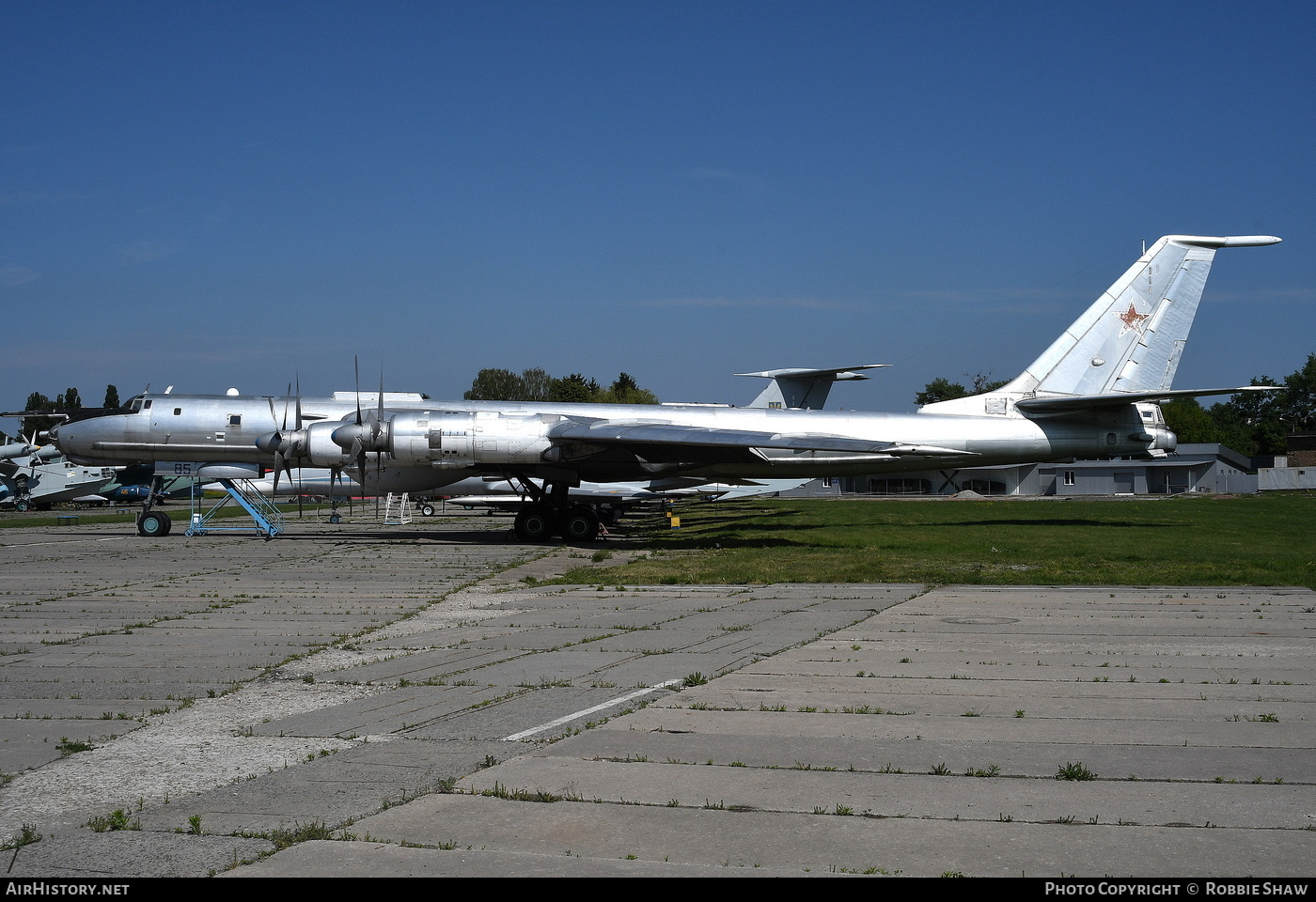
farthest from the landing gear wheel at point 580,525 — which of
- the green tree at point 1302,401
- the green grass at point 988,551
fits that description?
the green tree at point 1302,401

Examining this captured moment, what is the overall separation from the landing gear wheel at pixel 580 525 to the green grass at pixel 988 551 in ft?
5.21

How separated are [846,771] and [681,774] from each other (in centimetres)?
93

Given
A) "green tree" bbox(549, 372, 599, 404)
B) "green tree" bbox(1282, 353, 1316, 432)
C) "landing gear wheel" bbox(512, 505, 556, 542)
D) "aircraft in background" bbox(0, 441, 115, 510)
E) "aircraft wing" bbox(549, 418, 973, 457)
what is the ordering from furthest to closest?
"green tree" bbox(1282, 353, 1316, 432)
"green tree" bbox(549, 372, 599, 404)
"aircraft in background" bbox(0, 441, 115, 510)
"landing gear wheel" bbox(512, 505, 556, 542)
"aircraft wing" bbox(549, 418, 973, 457)

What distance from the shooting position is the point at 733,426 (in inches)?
1016

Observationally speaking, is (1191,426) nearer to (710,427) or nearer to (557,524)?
(710,427)

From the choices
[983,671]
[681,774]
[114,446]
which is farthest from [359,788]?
[114,446]

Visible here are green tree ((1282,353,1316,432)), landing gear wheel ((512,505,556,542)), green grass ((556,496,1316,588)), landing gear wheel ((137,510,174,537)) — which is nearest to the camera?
green grass ((556,496,1316,588))

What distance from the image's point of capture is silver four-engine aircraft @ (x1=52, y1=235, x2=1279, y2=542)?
943 inches

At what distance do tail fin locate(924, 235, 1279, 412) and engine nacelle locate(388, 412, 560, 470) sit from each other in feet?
43.6

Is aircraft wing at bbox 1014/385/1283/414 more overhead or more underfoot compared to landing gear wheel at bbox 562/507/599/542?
more overhead

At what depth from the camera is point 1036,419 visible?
26844 millimetres

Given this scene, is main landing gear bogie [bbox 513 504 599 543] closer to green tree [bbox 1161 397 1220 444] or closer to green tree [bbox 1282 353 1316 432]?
green tree [bbox 1161 397 1220 444]

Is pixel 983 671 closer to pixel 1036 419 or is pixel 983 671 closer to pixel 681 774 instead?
pixel 681 774

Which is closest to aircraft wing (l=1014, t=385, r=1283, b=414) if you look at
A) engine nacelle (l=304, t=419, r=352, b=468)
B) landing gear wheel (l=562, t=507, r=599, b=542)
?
landing gear wheel (l=562, t=507, r=599, b=542)
